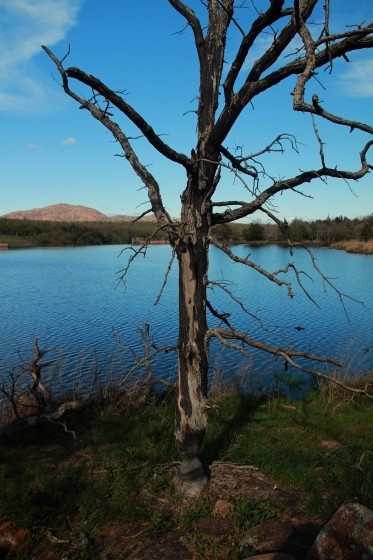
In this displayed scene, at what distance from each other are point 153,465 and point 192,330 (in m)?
2.07

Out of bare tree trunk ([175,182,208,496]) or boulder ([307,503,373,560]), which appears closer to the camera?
boulder ([307,503,373,560])

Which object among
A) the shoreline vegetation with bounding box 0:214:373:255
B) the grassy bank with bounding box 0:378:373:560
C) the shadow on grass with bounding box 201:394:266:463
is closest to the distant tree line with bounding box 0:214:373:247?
the shoreline vegetation with bounding box 0:214:373:255

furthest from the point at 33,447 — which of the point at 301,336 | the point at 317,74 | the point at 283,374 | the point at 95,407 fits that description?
the point at 301,336

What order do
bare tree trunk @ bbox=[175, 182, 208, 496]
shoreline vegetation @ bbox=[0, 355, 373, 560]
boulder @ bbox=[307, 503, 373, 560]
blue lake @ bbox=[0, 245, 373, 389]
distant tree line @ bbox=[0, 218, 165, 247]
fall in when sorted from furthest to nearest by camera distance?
distant tree line @ bbox=[0, 218, 165, 247] < blue lake @ bbox=[0, 245, 373, 389] < bare tree trunk @ bbox=[175, 182, 208, 496] < shoreline vegetation @ bbox=[0, 355, 373, 560] < boulder @ bbox=[307, 503, 373, 560]

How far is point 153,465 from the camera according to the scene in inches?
237

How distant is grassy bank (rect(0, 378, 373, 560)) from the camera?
189 inches

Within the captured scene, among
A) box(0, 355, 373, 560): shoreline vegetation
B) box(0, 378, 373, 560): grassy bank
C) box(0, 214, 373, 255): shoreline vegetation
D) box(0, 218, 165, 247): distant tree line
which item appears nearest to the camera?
box(0, 355, 373, 560): shoreline vegetation

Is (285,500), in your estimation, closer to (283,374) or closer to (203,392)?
(203,392)

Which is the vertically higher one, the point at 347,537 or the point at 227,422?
the point at 347,537

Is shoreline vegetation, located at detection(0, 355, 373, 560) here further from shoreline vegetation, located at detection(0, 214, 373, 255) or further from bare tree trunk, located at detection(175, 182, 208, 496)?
shoreline vegetation, located at detection(0, 214, 373, 255)

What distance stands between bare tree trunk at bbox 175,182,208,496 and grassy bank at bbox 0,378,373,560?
78cm

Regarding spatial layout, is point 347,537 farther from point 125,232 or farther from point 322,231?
point 125,232

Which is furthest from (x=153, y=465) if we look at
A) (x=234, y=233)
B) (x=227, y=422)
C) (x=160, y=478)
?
(x=234, y=233)

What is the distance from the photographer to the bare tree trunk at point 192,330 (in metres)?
4.98
